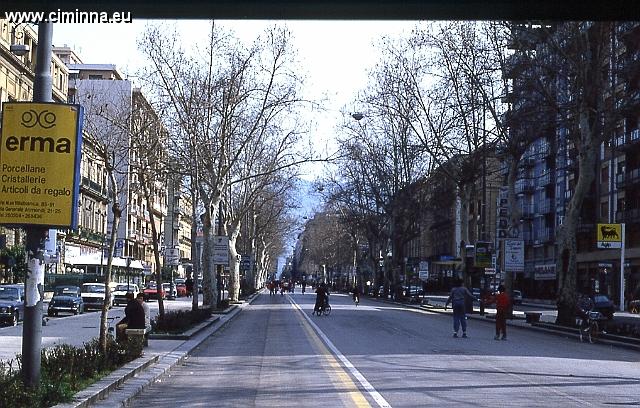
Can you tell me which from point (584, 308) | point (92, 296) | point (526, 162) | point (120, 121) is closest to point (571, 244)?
point (584, 308)

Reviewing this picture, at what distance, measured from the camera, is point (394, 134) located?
222 ft

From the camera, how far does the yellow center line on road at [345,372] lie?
44.1 feet

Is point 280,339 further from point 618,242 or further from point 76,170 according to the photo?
point 618,242

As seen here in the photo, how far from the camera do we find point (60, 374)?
516 inches

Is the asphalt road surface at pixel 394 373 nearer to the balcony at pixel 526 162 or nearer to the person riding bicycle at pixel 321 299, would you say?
the person riding bicycle at pixel 321 299

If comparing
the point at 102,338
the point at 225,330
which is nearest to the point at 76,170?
the point at 102,338

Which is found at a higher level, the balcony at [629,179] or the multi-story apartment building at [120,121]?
the balcony at [629,179]

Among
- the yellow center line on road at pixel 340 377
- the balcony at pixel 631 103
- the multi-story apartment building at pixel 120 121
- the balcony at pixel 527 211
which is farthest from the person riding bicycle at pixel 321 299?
the balcony at pixel 527 211

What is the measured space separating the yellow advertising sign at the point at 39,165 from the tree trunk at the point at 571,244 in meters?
28.1

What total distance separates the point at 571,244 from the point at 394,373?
21.8 m

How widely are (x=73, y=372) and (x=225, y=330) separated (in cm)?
1928

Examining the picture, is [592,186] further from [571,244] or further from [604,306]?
[571,244]

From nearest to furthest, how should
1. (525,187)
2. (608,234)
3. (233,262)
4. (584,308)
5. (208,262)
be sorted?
1. (584,308)
2. (608,234)
3. (208,262)
4. (233,262)
5. (525,187)

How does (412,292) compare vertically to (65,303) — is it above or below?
below
